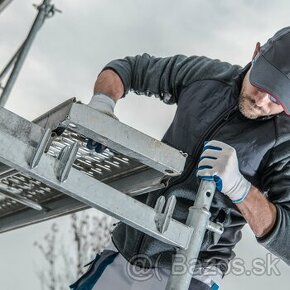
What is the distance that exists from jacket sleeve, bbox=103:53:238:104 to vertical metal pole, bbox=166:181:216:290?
0.42 m

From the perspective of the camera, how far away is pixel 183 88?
57.3 inches

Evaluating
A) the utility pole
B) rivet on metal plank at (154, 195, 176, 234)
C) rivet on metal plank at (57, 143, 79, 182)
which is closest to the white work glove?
rivet on metal plank at (154, 195, 176, 234)

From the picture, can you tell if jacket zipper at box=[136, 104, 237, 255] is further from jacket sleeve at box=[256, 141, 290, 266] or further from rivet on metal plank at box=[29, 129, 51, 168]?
rivet on metal plank at box=[29, 129, 51, 168]

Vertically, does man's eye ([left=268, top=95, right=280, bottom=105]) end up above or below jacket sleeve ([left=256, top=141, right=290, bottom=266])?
above

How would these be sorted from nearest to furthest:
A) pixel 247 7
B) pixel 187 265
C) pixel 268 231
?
pixel 187 265 → pixel 268 231 → pixel 247 7

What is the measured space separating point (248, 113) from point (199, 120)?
0.11 meters

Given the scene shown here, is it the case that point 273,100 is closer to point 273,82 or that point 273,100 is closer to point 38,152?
point 273,82

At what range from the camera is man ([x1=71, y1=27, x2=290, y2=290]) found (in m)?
1.31

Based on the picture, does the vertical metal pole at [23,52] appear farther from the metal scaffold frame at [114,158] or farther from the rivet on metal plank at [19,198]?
the metal scaffold frame at [114,158]

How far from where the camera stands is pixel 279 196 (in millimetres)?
Result: 1371

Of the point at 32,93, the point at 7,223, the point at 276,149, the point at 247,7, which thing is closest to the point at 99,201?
the point at 276,149

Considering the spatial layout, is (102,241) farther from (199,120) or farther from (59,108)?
(59,108)

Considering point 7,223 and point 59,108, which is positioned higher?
point 59,108

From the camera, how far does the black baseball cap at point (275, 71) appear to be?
1.28 metres
